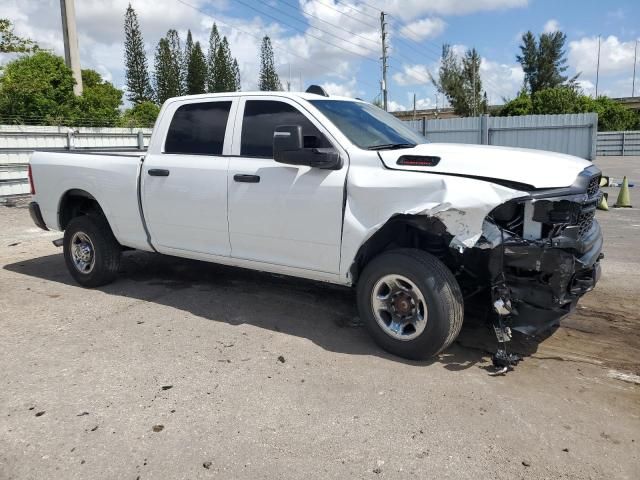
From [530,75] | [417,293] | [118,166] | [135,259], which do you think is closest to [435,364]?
[417,293]

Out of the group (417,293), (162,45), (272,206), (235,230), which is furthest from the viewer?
(162,45)

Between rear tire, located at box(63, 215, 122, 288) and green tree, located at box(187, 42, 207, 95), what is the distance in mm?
57282

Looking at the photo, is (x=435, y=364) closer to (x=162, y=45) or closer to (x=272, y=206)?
(x=272, y=206)

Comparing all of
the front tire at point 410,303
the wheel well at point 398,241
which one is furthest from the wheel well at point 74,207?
the front tire at point 410,303

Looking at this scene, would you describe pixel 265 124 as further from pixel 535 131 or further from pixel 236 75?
pixel 236 75

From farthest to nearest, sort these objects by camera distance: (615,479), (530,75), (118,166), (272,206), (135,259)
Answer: (530,75)
(135,259)
(118,166)
(272,206)
(615,479)

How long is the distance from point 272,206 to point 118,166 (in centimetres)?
208

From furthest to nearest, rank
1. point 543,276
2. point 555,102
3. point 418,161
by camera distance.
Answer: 1. point 555,102
2. point 418,161
3. point 543,276

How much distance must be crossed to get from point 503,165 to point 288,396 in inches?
84.0

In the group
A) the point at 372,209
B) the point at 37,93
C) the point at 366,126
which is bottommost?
the point at 372,209

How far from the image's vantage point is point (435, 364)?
159 inches

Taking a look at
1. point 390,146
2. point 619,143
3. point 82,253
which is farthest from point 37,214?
point 619,143

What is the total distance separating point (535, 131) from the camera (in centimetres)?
1892

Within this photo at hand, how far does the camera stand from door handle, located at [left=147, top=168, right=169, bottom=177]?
206 inches
